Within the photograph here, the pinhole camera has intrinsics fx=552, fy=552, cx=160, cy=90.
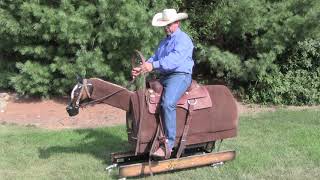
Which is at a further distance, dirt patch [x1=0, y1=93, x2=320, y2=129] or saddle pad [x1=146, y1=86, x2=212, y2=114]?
dirt patch [x1=0, y1=93, x2=320, y2=129]

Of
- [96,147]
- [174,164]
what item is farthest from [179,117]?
[96,147]

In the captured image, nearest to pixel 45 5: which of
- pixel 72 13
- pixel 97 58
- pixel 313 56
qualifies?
pixel 72 13

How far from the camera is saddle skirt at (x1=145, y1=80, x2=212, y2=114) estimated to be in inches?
262

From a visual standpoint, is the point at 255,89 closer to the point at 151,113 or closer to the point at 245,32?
the point at 245,32

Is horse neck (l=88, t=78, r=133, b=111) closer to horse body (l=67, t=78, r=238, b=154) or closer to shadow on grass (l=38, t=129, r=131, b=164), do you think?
horse body (l=67, t=78, r=238, b=154)

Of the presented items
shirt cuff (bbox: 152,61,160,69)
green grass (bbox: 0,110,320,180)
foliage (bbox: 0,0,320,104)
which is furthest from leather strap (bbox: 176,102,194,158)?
foliage (bbox: 0,0,320,104)

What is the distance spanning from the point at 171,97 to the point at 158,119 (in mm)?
341

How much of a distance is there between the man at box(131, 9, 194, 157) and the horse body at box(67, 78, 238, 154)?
0.65 ft

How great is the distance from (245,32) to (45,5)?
13.3ft

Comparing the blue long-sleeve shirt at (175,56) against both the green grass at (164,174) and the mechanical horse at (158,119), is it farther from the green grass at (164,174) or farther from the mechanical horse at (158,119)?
the green grass at (164,174)

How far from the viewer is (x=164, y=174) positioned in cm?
693

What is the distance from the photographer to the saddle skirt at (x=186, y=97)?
666 centimetres

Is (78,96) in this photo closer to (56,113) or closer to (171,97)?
(171,97)

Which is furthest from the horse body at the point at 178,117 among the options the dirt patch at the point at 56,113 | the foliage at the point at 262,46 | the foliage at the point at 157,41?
the foliage at the point at 262,46
